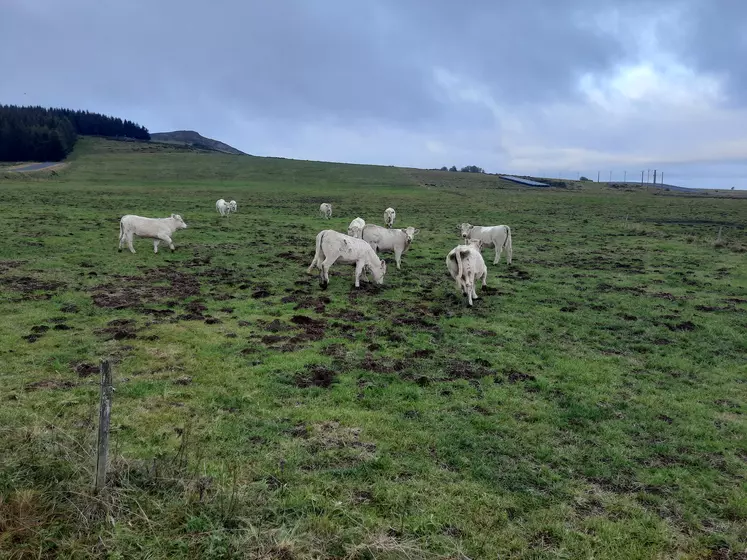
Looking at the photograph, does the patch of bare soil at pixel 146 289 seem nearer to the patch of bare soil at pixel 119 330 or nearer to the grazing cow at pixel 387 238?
the patch of bare soil at pixel 119 330

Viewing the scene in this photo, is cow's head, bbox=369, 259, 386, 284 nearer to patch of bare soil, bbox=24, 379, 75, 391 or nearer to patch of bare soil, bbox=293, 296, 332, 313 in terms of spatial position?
patch of bare soil, bbox=293, 296, 332, 313

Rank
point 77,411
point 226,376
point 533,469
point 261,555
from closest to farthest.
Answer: point 261,555
point 533,469
point 77,411
point 226,376

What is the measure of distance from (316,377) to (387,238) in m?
11.0

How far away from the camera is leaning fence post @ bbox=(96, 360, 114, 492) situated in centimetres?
429

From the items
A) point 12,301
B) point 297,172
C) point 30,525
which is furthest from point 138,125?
point 30,525

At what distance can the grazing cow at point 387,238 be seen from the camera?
18562 mm

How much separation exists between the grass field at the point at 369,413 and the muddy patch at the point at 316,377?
0.15 ft

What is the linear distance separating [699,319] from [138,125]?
19123cm

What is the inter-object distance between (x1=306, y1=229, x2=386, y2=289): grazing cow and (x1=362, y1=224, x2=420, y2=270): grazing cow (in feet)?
10.1

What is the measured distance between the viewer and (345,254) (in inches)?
589

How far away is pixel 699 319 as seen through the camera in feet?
41.4

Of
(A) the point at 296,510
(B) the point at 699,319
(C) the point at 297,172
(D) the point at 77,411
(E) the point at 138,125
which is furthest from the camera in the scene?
(E) the point at 138,125

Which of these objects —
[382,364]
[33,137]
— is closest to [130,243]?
[382,364]

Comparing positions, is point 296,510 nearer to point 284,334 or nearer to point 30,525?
point 30,525
